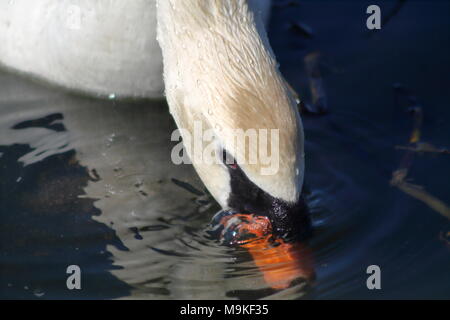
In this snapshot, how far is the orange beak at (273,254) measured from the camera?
4844mm

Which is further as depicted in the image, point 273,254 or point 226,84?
point 273,254

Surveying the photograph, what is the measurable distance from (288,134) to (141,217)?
1312 millimetres

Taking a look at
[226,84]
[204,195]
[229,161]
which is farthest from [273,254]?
[226,84]

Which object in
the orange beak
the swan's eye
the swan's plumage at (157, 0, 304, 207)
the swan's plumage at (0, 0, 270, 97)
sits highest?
the swan's plumage at (0, 0, 270, 97)

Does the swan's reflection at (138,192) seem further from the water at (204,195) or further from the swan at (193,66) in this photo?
the swan at (193,66)

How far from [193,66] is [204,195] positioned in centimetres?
91

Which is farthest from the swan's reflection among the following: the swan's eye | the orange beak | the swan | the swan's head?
the swan's eye

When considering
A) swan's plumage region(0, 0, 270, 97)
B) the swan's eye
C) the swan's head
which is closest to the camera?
the swan's head

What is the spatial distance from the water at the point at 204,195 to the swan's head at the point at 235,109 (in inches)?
14.8

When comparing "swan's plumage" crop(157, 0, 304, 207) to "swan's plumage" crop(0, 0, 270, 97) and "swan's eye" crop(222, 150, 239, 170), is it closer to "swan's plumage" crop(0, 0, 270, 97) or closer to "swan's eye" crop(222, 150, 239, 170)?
"swan's eye" crop(222, 150, 239, 170)

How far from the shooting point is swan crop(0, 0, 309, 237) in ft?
15.2

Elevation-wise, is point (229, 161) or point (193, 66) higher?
point (193, 66)

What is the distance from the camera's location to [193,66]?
5066 millimetres

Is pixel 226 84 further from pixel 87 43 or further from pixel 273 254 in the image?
pixel 87 43
